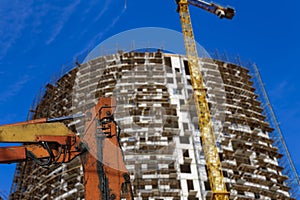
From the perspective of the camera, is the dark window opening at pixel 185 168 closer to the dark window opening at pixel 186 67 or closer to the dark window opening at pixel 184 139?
the dark window opening at pixel 184 139

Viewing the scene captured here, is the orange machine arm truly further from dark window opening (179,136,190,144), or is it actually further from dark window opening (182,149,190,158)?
dark window opening (179,136,190,144)

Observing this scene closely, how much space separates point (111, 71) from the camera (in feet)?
127

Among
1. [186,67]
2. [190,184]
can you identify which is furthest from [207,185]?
[186,67]

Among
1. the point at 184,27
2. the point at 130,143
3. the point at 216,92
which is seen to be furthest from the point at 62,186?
the point at 184,27

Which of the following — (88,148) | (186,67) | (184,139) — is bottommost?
(88,148)

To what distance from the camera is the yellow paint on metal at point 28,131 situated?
793 centimetres

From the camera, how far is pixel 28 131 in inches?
315

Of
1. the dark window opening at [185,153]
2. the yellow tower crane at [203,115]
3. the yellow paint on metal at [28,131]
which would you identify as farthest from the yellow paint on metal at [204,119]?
the yellow paint on metal at [28,131]

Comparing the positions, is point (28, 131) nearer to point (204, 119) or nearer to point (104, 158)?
point (104, 158)

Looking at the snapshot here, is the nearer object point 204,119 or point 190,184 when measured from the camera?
point 190,184

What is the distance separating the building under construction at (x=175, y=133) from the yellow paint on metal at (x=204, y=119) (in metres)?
0.64

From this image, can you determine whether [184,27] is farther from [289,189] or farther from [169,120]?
[289,189]

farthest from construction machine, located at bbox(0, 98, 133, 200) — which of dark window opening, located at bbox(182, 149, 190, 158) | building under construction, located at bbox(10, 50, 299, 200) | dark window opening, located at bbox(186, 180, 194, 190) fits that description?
dark window opening, located at bbox(182, 149, 190, 158)

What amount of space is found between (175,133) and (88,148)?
26557mm
